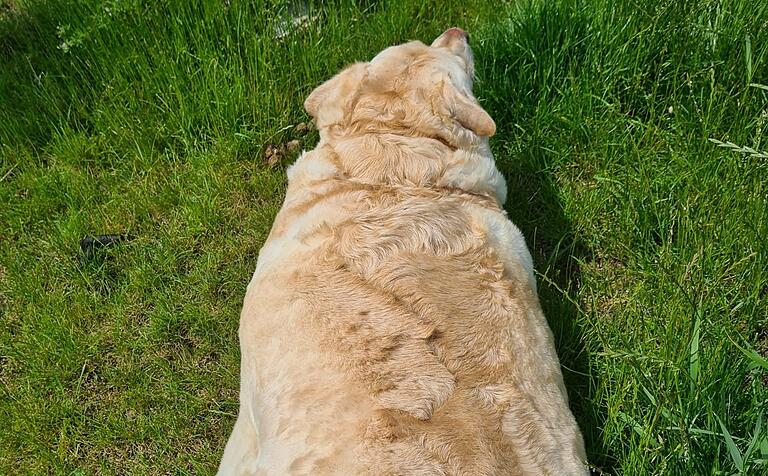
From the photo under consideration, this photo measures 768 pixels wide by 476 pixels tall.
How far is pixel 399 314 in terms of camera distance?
2.31 m

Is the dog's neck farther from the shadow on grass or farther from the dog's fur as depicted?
the shadow on grass

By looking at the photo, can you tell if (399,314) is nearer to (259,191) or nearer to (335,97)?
(335,97)

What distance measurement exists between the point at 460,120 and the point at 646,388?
1.42m

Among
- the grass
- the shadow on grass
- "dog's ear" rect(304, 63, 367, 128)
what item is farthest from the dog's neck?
the grass

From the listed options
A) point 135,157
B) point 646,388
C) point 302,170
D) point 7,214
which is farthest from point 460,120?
point 7,214

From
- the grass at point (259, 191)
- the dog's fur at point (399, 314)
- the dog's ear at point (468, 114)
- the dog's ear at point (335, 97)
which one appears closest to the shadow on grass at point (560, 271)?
the grass at point (259, 191)

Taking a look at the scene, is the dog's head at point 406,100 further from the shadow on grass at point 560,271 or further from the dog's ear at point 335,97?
the shadow on grass at point 560,271

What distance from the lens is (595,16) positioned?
3.94 m

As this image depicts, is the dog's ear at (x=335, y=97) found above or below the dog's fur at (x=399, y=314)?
above

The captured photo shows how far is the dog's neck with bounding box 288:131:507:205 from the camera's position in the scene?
2900 mm

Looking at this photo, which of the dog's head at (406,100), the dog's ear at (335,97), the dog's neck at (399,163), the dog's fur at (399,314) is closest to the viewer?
the dog's fur at (399,314)

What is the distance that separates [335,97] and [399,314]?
4.43 feet

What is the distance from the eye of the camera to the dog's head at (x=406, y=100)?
122 inches

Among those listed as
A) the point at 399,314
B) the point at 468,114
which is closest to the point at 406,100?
the point at 468,114
